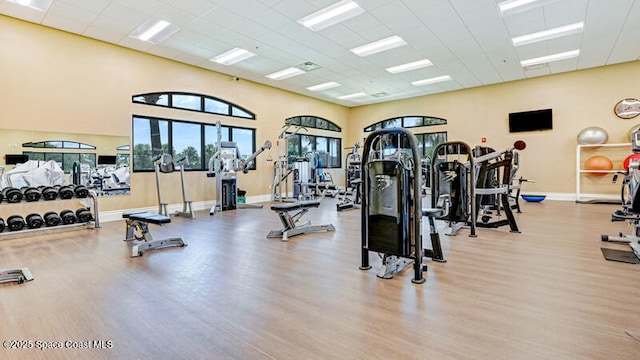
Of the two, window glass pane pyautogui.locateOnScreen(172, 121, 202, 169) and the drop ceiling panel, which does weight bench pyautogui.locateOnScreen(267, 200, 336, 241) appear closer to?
the drop ceiling panel

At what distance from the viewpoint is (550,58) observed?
792cm

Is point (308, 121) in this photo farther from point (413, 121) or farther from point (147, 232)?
point (147, 232)

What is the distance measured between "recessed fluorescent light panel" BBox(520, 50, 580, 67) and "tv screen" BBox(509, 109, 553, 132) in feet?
5.99

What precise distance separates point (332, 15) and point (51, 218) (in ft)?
19.1

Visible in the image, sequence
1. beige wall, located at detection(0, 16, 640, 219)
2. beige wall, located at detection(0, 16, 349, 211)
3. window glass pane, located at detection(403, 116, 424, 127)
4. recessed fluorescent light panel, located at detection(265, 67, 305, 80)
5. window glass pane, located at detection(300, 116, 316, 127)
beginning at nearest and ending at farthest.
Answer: beige wall, located at detection(0, 16, 349, 211) < beige wall, located at detection(0, 16, 640, 219) < recessed fluorescent light panel, located at detection(265, 67, 305, 80) < window glass pane, located at detection(300, 116, 316, 127) < window glass pane, located at detection(403, 116, 424, 127)

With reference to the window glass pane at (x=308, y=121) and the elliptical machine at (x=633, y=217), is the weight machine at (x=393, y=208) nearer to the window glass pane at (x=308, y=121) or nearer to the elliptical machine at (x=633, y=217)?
the elliptical machine at (x=633, y=217)

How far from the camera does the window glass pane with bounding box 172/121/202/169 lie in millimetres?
7895

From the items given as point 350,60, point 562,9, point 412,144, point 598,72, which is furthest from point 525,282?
point 598,72

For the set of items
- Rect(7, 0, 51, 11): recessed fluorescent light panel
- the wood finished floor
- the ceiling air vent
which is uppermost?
the ceiling air vent

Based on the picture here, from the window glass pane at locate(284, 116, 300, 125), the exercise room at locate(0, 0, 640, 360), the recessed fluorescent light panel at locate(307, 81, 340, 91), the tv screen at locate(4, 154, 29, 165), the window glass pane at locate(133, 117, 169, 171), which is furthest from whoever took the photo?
the window glass pane at locate(284, 116, 300, 125)

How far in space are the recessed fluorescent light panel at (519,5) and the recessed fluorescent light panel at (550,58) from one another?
Result: 3192mm

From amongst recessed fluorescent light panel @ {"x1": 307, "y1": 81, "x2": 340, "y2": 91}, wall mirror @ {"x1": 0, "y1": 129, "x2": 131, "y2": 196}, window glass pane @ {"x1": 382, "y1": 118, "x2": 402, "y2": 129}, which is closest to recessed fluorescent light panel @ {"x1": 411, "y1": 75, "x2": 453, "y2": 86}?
window glass pane @ {"x1": 382, "y1": 118, "x2": 402, "y2": 129}

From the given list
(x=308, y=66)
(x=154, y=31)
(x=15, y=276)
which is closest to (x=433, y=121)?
(x=308, y=66)

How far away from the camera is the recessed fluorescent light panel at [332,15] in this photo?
5.26 meters
